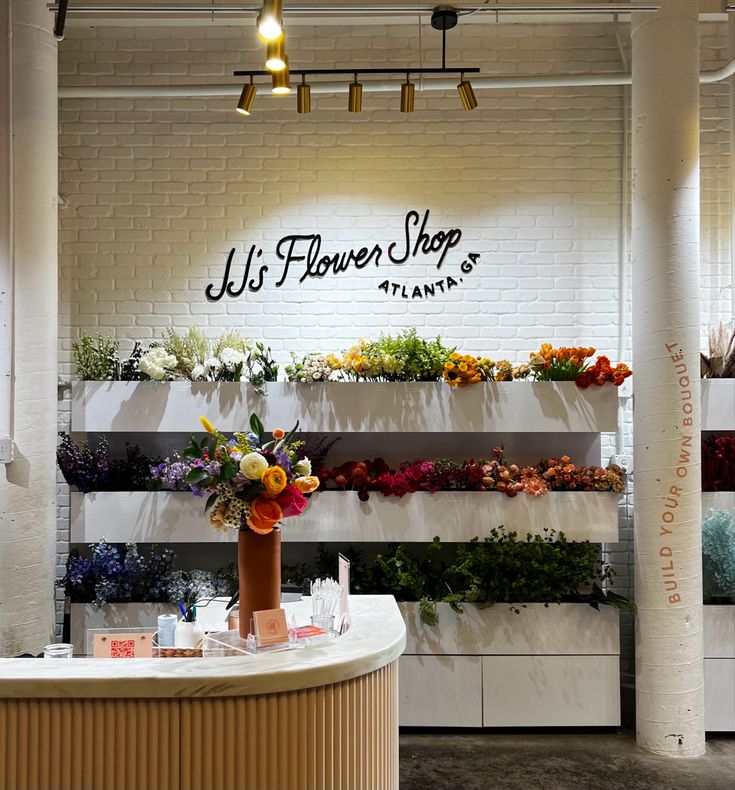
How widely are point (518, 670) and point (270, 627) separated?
2.62 meters

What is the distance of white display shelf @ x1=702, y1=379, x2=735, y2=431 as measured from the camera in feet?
16.7

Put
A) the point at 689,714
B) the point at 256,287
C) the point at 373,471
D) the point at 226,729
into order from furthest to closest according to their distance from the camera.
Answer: the point at 256,287 → the point at 373,471 → the point at 689,714 → the point at 226,729

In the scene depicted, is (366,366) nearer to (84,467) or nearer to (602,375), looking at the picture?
(602,375)

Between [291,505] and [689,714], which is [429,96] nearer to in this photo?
[291,505]

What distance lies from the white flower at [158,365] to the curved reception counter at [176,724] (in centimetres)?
255

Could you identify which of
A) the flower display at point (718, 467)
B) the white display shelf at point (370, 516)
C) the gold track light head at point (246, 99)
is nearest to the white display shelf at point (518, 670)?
the white display shelf at point (370, 516)

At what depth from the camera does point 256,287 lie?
19.1 ft

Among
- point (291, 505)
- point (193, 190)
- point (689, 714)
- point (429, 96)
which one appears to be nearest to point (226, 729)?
point (291, 505)

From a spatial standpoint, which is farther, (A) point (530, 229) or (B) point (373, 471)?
(A) point (530, 229)

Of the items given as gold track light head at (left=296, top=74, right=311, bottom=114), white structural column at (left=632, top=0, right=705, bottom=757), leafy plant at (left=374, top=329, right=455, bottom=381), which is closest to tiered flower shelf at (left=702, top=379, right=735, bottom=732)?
white structural column at (left=632, top=0, right=705, bottom=757)

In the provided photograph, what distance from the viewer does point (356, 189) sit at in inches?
230

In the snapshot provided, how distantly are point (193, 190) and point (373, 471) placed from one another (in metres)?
2.40

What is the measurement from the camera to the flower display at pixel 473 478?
4973 mm

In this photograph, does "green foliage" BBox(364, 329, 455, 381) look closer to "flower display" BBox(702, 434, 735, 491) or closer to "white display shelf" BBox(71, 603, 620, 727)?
"white display shelf" BBox(71, 603, 620, 727)
